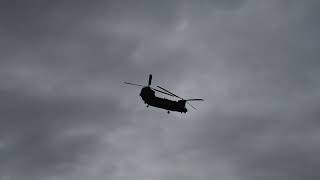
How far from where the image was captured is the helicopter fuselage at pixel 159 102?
117188 mm

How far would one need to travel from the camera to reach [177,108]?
404ft

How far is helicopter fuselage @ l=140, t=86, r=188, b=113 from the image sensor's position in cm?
11719

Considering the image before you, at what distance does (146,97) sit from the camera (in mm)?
117000

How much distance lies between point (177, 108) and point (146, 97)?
31.3 ft

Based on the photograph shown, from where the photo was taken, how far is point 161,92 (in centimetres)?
11994

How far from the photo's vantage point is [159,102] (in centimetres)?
11925

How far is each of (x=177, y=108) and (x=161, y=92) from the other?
19.8ft

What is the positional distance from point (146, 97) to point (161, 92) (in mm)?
4486
